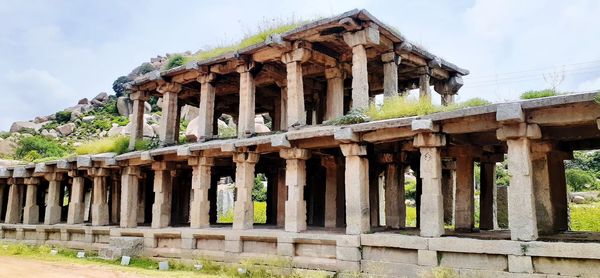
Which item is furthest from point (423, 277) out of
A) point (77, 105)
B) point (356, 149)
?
point (77, 105)

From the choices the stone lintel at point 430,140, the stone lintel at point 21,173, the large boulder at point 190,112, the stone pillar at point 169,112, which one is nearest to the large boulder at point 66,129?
the large boulder at point 190,112

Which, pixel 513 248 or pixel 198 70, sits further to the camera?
pixel 198 70

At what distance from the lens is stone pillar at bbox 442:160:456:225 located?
1488cm

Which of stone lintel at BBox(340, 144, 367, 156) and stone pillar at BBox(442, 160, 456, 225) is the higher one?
stone lintel at BBox(340, 144, 367, 156)

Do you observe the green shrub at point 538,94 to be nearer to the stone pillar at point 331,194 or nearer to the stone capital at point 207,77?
the stone pillar at point 331,194

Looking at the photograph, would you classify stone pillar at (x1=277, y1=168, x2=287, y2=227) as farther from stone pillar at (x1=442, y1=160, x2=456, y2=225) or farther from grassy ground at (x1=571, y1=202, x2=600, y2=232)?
grassy ground at (x1=571, y1=202, x2=600, y2=232)

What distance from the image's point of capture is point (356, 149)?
10.4 metres

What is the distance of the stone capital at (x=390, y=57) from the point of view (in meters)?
12.7

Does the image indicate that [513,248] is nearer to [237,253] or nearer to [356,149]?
[356,149]

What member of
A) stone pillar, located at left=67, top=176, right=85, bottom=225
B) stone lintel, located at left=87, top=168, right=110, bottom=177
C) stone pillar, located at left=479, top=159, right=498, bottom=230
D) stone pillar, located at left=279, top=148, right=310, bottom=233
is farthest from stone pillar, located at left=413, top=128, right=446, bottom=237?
stone pillar, located at left=67, top=176, right=85, bottom=225

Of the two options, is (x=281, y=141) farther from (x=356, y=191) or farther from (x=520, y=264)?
(x=520, y=264)

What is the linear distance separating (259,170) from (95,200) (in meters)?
5.62

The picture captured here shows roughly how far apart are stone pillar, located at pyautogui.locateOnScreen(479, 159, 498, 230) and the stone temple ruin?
36 millimetres

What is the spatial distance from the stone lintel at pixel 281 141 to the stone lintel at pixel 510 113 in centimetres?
482
